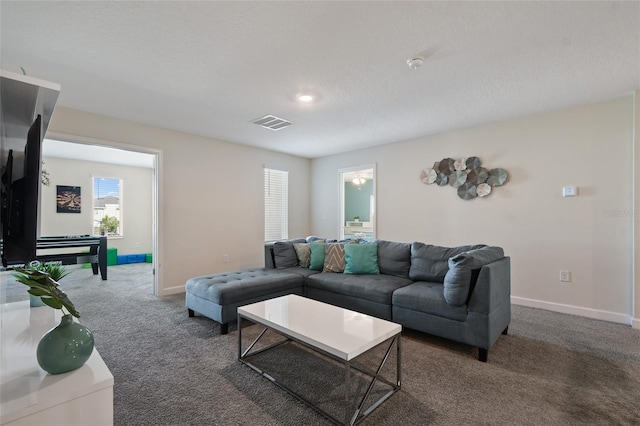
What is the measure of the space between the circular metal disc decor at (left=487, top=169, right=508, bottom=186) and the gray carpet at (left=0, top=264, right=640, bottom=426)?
5.84 ft

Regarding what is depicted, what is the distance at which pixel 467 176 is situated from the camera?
4242 mm

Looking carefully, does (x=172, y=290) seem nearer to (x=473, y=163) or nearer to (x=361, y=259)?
(x=361, y=259)

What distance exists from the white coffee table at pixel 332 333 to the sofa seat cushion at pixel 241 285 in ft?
1.97

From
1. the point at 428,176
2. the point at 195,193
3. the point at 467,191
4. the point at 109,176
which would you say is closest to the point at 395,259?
the point at 467,191

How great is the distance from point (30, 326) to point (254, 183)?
404 centimetres

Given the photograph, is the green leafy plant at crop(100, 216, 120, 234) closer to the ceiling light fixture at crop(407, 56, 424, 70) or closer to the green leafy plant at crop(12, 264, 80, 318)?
the green leafy plant at crop(12, 264, 80, 318)

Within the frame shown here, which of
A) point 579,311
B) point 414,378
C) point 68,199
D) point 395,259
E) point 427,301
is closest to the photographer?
point 414,378

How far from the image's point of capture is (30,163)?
135 centimetres

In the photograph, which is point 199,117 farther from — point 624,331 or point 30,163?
point 624,331

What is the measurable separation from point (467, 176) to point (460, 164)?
21 cm

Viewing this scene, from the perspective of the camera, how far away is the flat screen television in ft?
4.38

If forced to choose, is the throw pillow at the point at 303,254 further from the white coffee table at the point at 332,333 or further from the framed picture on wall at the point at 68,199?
the framed picture on wall at the point at 68,199

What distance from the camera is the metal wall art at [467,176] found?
4.04m

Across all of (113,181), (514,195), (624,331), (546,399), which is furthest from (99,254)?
(624,331)
